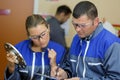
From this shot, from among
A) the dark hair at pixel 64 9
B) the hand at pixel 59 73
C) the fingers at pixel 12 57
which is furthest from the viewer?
the dark hair at pixel 64 9

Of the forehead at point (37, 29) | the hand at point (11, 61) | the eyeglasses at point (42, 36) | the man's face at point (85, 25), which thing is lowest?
the hand at point (11, 61)

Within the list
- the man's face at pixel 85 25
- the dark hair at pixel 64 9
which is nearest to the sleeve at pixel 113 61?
the man's face at pixel 85 25

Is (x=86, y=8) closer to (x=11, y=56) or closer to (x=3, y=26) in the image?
(x=11, y=56)

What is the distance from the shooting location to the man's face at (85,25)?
4.79ft

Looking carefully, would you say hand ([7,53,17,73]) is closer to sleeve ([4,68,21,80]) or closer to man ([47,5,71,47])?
sleeve ([4,68,21,80])

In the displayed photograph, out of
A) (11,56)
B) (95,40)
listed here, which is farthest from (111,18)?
(11,56)

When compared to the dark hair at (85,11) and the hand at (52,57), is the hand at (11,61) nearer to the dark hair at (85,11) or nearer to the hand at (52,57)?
the hand at (52,57)

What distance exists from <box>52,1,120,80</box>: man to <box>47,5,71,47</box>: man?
43.0 inches

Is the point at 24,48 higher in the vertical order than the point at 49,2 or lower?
lower

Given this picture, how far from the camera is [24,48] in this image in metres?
1.75

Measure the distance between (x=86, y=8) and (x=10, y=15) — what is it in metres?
2.18

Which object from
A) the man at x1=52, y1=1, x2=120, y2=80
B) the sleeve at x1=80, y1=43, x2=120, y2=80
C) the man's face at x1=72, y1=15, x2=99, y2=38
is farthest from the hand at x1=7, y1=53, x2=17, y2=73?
the sleeve at x1=80, y1=43, x2=120, y2=80

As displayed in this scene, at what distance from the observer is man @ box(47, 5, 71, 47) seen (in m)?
2.69

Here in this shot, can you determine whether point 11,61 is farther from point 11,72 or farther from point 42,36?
point 42,36
